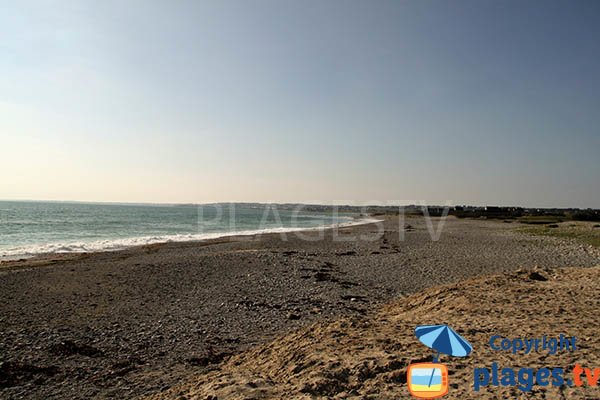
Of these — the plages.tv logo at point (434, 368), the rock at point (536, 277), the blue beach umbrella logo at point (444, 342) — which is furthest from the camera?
the rock at point (536, 277)

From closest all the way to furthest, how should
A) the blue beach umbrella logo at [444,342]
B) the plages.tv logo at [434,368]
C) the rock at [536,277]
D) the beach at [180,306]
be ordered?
the plages.tv logo at [434,368]
the blue beach umbrella logo at [444,342]
the beach at [180,306]
the rock at [536,277]

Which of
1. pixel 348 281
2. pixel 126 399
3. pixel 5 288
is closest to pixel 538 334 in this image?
pixel 126 399

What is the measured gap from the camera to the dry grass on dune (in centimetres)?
525

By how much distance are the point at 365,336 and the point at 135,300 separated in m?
10.6

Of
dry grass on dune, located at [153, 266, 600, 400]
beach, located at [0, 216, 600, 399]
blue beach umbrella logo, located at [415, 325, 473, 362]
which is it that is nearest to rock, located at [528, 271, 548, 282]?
beach, located at [0, 216, 600, 399]

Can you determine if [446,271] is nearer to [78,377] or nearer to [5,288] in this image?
[78,377]

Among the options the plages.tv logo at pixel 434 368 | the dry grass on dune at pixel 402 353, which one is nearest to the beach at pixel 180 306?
the dry grass on dune at pixel 402 353

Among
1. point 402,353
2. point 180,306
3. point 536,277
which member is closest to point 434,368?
point 402,353

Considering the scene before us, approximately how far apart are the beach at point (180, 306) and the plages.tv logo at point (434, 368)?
3.52 feet

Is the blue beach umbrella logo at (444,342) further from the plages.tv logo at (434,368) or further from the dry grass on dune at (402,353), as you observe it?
the dry grass on dune at (402,353)

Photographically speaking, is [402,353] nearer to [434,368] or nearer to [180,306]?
[434,368]

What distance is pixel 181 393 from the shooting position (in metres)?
6.32

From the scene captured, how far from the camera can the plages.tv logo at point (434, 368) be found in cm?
431

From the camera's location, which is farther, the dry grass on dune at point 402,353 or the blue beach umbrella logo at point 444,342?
the dry grass on dune at point 402,353
